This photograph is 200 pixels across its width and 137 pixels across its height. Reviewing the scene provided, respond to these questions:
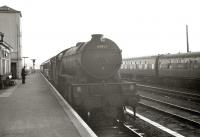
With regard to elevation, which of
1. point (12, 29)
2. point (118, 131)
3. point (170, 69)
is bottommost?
point (118, 131)

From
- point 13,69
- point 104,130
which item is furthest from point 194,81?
point 13,69

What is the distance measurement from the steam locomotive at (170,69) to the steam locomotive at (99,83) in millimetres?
12154

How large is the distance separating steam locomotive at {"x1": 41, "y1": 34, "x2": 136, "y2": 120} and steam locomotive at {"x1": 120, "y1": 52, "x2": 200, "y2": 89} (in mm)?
12154

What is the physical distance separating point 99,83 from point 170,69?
16712 mm

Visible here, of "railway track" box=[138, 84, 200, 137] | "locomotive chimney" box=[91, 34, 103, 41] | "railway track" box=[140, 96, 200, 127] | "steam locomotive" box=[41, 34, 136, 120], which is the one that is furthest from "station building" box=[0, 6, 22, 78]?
"locomotive chimney" box=[91, 34, 103, 41]

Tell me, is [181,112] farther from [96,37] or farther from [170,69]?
[170,69]

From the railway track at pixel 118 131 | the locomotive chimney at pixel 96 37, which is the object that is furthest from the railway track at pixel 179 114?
the locomotive chimney at pixel 96 37

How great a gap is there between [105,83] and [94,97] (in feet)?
2.52

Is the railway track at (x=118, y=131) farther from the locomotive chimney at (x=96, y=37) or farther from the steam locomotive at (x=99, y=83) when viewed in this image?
the locomotive chimney at (x=96, y=37)

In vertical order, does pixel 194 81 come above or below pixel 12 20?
below

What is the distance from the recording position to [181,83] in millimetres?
25219

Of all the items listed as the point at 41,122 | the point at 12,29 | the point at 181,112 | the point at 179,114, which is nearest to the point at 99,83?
the point at 41,122

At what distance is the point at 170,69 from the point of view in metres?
26.4

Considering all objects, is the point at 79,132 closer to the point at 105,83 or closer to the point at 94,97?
the point at 94,97
